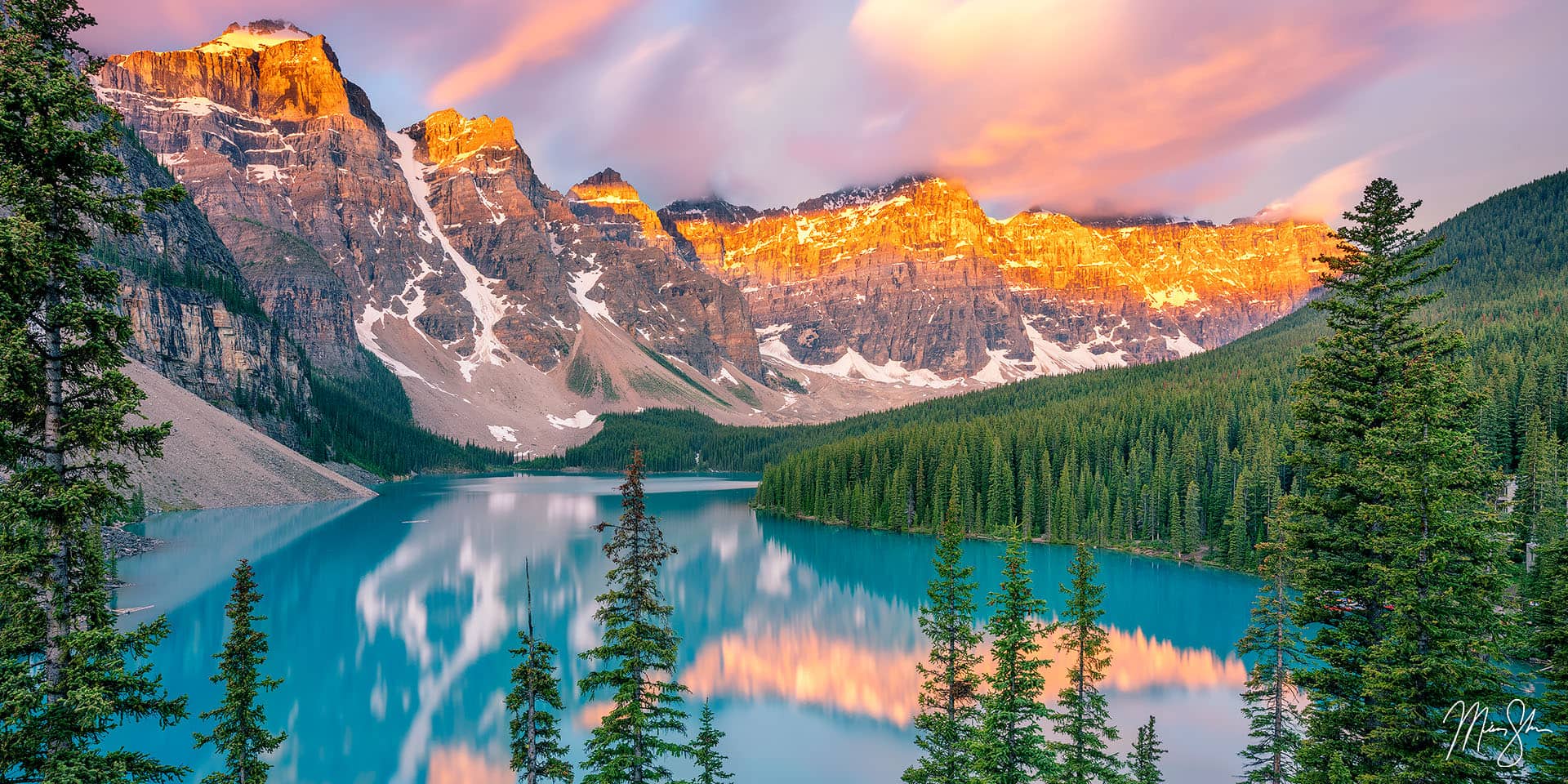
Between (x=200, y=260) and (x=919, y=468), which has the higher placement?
(x=200, y=260)

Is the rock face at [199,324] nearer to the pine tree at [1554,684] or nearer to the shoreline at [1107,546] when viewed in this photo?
the shoreline at [1107,546]

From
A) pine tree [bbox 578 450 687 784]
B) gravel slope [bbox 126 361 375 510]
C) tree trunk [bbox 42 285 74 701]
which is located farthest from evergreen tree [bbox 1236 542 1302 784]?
gravel slope [bbox 126 361 375 510]

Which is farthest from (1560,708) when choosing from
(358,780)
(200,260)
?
(200,260)

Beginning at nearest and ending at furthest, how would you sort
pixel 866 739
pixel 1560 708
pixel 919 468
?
pixel 1560 708, pixel 866 739, pixel 919 468

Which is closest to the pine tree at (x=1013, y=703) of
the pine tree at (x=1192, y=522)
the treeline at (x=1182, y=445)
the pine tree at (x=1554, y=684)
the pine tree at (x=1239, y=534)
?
the pine tree at (x=1554, y=684)

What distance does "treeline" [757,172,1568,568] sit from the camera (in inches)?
2638

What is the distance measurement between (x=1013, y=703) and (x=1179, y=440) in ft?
248

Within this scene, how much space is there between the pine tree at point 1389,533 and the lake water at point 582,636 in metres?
16.0

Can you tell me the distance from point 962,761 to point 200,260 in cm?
19022

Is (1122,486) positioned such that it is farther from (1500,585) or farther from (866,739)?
(1500,585)

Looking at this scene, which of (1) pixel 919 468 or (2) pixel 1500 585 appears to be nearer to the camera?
(2) pixel 1500 585

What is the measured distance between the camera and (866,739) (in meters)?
32.8

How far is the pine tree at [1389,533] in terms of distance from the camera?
1367 cm
